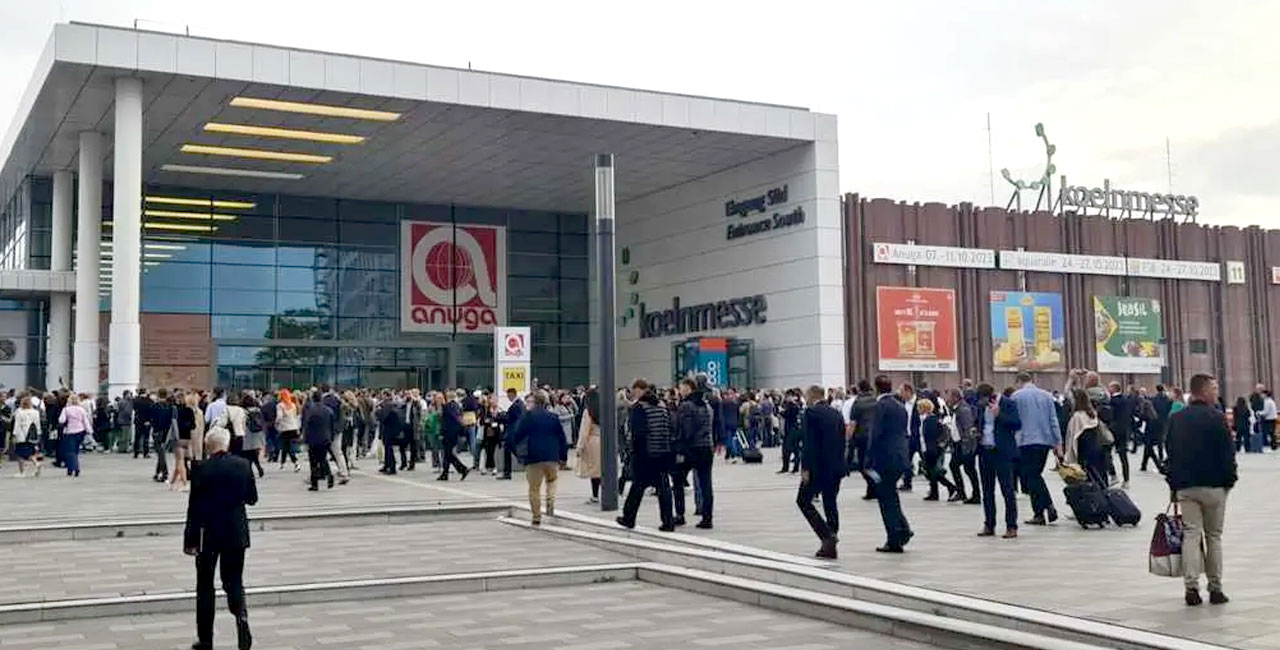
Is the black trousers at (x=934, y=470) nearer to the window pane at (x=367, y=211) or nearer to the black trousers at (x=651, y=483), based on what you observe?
the black trousers at (x=651, y=483)

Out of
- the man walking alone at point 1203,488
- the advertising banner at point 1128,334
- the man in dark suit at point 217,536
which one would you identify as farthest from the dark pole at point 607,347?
the advertising banner at point 1128,334

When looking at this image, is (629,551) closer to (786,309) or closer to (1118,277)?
(786,309)

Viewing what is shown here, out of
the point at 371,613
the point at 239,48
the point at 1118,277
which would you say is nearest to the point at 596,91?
the point at 239,48

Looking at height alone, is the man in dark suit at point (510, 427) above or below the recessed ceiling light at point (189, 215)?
below

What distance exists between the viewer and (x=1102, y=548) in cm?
1152

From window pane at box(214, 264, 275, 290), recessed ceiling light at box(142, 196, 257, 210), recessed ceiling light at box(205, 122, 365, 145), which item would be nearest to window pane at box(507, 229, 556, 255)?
window pane at box(214, 264, 275, 290)

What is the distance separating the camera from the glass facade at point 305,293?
133 ft

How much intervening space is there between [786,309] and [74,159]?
831 inches

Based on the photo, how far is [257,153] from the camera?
3666 cm

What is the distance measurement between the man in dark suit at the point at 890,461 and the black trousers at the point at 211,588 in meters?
5.51

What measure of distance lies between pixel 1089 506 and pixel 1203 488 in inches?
191

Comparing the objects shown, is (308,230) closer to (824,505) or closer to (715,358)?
(715,358)

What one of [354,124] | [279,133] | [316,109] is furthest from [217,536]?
[279,133]

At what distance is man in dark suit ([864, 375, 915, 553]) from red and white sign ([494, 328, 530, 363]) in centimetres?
1523
